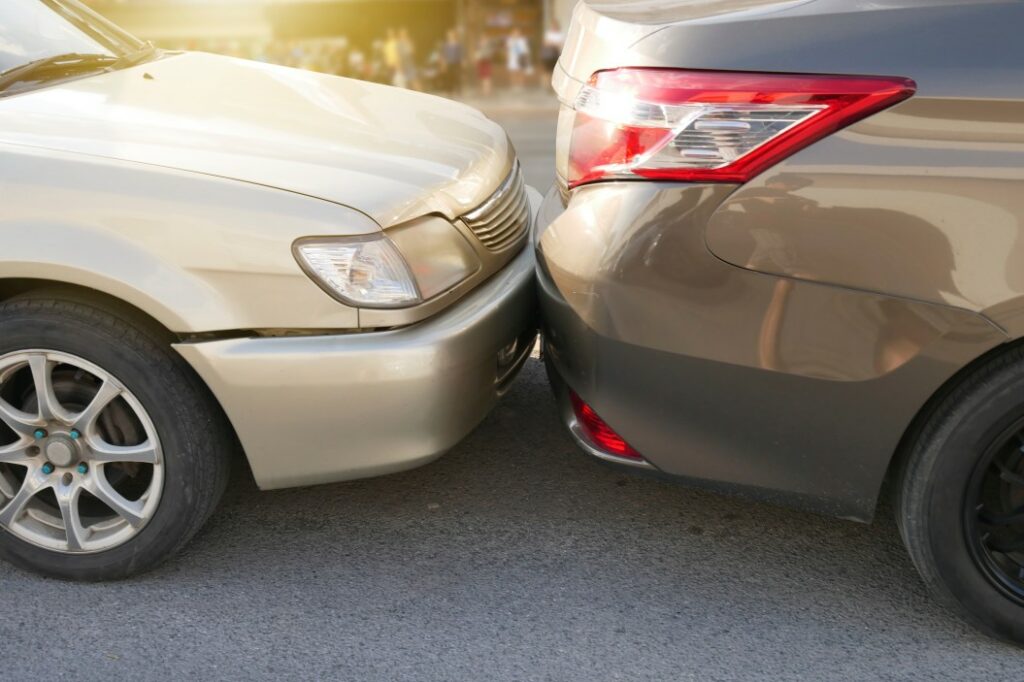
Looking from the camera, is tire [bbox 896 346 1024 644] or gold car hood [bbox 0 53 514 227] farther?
gold car hood [bbox 0 53 514 227]

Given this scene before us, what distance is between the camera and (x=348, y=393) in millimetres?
2664

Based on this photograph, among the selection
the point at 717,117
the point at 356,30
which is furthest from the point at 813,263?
the point at 356,30

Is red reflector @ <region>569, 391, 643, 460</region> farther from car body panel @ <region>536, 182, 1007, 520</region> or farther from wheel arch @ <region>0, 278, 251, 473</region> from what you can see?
wheel arch @ <region>0, 278, 251, 473</region>

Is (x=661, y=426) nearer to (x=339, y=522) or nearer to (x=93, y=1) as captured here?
(x=339, y=522)

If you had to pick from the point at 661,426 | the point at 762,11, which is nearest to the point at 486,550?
the point at 661,426

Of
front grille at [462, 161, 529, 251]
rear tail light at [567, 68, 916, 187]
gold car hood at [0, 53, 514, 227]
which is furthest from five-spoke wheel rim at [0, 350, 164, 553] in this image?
rear tail light at [567, 68, 916, 187]

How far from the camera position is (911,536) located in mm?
2516

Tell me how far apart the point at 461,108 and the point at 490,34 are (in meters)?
22.4

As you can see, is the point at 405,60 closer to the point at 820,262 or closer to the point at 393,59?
the point at 393,59

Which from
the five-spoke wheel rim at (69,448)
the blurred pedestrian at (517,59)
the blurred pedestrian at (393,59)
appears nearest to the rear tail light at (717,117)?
the five-spoke wheel rim at (69,448)

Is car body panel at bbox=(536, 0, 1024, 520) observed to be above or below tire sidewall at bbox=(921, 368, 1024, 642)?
above

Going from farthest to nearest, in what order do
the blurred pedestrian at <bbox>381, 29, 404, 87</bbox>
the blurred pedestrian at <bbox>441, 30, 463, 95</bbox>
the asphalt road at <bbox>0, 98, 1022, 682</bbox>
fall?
the blurred pedestrian at <bbox>381, 29, 404, 87</bbox>, the blurred pedestrian at <bbox>441, 30, 463, 95</bbox>, the asphalt road at <bbox>0, 98, 1022, 682</bbox>

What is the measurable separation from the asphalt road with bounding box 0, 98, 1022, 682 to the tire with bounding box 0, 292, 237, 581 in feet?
0.40

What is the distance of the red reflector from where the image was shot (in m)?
2.68
